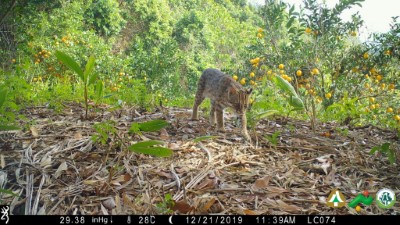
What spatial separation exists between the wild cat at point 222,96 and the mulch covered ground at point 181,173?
0.65 m

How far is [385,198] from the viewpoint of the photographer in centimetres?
249

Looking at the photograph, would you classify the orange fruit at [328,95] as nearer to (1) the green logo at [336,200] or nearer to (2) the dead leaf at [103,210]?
(1) the green logo at [336,200]

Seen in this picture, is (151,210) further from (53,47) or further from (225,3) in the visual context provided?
(225,3)

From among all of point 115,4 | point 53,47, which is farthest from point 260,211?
point 115,4

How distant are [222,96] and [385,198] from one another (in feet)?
8.25

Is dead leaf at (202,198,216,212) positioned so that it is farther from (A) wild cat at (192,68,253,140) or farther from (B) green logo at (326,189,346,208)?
(A) wild cat at (192,68,253,140)

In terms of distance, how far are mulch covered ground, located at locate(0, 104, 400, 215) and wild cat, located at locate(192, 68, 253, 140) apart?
25.6 inches

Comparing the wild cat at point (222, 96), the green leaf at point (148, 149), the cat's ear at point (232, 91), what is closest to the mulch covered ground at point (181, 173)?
the green leaf at point (148, 149)

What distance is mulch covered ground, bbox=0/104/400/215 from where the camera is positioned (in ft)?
7.46

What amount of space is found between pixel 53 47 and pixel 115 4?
6.85 metres

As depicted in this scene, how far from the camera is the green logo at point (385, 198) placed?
7.97 feet

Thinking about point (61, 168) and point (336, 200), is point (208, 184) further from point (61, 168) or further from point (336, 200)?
point (61, 168)

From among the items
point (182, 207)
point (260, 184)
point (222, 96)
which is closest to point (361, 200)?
point (260, 184)

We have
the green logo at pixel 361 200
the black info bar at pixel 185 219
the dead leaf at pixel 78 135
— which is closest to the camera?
the black info bar at pixel 185 219
